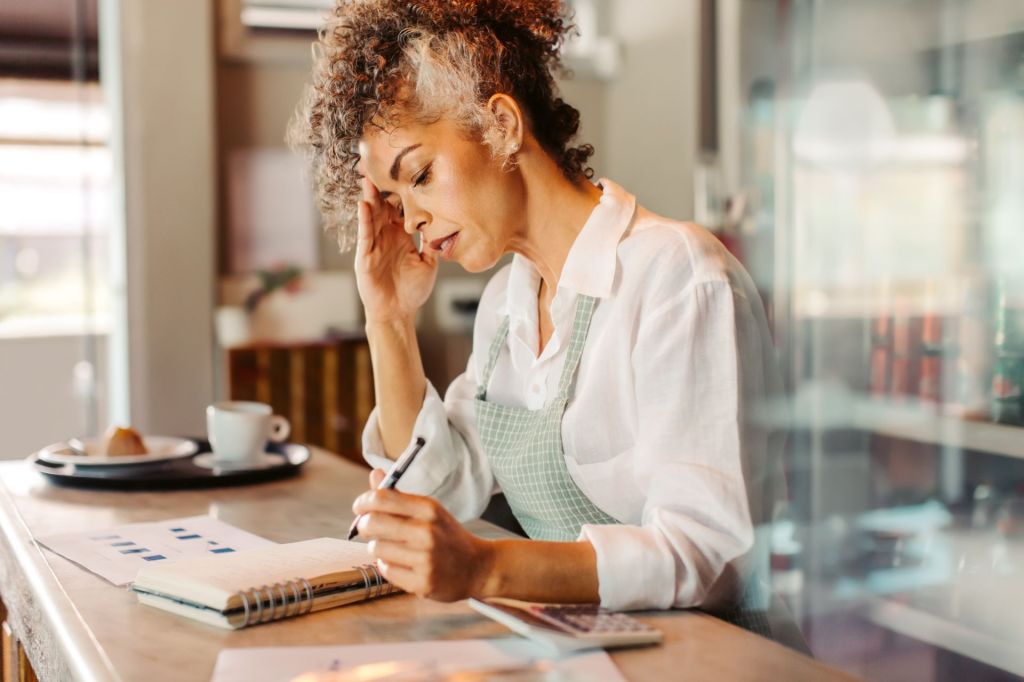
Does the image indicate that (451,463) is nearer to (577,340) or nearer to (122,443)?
(577,340)

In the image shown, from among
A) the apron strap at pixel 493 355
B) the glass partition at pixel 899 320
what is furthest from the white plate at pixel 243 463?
the glass partition at pixel 899 320

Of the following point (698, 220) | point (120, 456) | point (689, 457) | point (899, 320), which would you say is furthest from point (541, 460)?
point (698, 220)

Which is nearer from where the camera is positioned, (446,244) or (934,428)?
(446,244)

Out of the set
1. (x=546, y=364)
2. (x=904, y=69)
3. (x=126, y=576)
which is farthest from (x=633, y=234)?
(x=904, y=69)

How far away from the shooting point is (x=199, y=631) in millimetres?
872

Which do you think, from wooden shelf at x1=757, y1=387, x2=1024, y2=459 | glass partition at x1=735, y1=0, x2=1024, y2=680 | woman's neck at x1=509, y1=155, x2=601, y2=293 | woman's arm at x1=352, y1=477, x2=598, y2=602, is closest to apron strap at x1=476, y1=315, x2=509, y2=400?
woman's neck at x1=509, y1=155, x2=601, y2=293

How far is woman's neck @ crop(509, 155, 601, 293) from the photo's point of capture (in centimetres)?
127

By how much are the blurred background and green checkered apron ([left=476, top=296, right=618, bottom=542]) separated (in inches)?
43.9

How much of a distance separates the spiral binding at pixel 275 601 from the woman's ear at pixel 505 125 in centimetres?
53

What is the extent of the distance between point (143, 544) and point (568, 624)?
54 centimetres

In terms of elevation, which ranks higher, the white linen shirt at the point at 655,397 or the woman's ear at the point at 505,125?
the woman's ear at the point at 505,125

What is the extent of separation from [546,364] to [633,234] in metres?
0.18

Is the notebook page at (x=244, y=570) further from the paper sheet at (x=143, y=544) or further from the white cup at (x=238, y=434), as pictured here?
the white cup at (x=238, y=434)

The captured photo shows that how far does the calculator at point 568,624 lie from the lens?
31.9 inches
